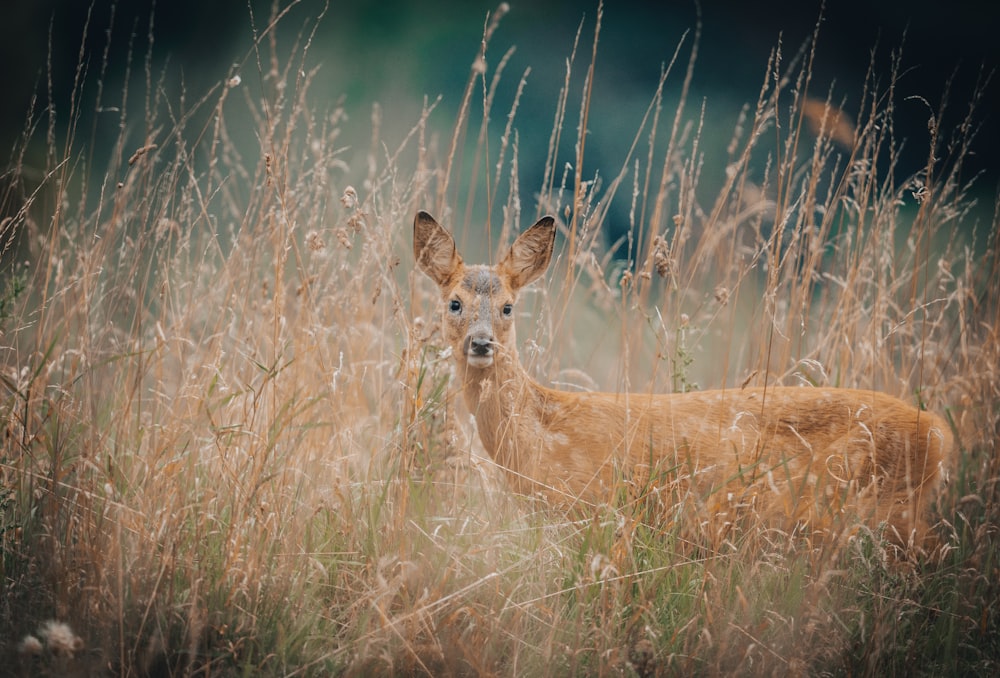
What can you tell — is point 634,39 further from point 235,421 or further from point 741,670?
point 741,670

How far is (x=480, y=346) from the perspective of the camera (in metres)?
2.99

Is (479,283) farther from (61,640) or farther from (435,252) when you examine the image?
(61,640)

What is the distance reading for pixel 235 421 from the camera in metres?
3.13

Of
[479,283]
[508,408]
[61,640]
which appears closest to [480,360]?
[508,408]

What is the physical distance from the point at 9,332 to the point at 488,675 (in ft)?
6.83

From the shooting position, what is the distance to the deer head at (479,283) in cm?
307

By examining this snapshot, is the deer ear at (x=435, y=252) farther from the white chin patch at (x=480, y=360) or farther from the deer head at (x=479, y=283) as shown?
the white chin patch at (x=480, y=360)

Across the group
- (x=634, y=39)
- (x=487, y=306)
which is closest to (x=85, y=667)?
(x=487, y=306)

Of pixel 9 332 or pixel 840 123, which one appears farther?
pixel 840 123

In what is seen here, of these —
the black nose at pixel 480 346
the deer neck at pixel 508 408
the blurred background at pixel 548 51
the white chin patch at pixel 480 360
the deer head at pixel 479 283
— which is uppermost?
the blurred background at pixel 548 51

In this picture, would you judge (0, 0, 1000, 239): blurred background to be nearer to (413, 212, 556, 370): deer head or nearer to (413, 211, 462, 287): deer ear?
(413, 212, 556, 370): deer head

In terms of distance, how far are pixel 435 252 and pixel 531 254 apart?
0.41 meters

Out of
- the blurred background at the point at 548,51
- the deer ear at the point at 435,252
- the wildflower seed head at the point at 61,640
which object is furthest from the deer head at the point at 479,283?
the wildflower seed head at the point at 61,640

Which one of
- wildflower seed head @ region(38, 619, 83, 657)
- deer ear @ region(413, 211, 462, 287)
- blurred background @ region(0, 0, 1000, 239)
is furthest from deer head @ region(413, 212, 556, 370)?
wildflower seed head @ region(38, 619, 83, 657)
